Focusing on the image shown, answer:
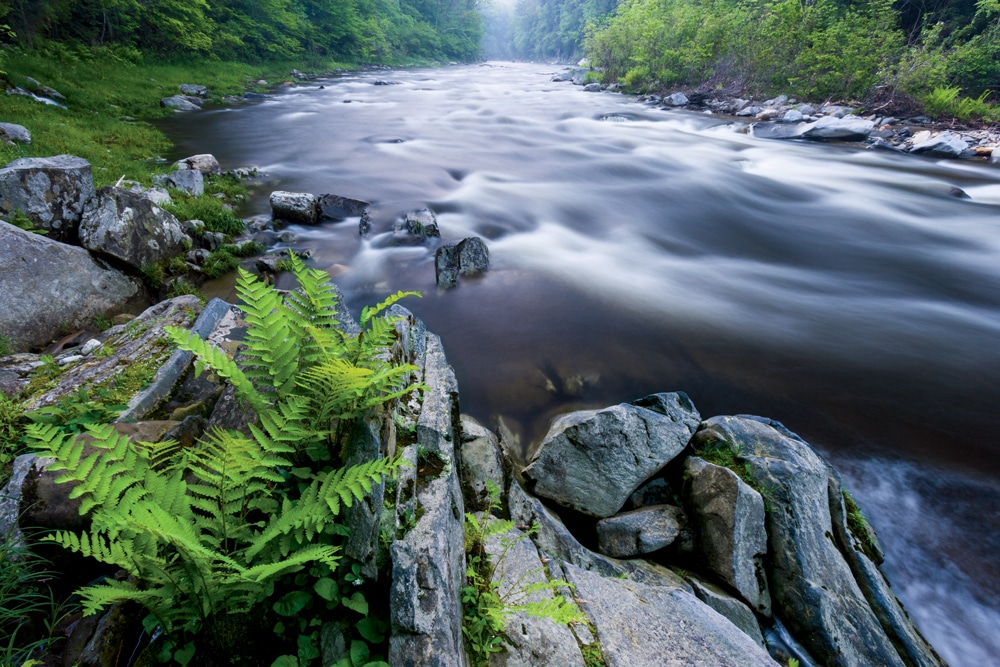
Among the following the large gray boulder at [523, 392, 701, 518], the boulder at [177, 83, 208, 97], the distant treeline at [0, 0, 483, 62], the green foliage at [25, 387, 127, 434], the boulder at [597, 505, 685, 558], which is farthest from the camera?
the boulder at [177, 83, 208, 97]

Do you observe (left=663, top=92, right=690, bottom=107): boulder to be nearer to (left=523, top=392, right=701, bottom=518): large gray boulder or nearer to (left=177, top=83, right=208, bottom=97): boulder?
(left=177, top=83, right=208, bottom=97): boulder

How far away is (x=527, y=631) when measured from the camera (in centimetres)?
244

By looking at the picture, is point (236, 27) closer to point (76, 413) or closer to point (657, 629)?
point (76, 413)

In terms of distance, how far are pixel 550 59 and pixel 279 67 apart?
98880 millimetres

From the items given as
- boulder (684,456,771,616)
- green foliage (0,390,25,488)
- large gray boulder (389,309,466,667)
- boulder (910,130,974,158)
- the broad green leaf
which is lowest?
boulder (684,456,771,616)

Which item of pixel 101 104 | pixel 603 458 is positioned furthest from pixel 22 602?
pixel 101 104

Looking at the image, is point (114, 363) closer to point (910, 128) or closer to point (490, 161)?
point (490, 161)

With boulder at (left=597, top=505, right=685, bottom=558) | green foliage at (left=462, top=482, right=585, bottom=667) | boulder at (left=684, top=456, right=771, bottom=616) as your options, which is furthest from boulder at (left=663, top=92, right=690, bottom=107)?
green foliage at (left=462, top=482, right=585, bottom=667)

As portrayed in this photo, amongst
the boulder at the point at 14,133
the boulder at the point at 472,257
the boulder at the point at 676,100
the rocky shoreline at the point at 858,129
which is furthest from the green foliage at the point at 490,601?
the boulder at the point at 676,100

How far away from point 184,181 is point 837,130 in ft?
77.5

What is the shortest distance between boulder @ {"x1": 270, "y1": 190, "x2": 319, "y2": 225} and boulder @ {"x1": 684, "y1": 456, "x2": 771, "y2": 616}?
9.29 metres

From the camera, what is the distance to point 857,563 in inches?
154

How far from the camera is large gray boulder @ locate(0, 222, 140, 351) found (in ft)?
16.5

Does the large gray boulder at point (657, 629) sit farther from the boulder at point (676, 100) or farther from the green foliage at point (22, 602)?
the boulder at point (676, 100)
